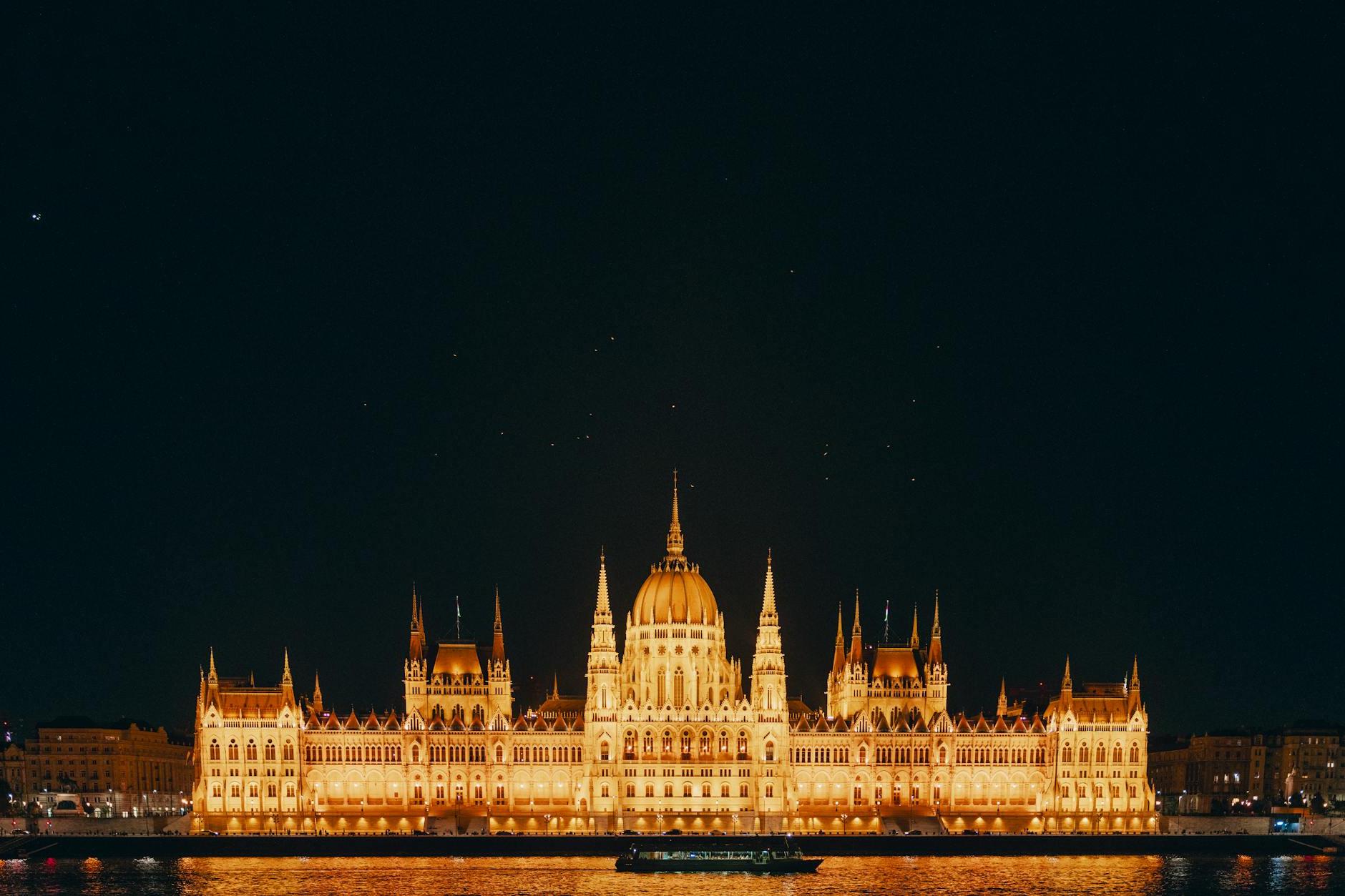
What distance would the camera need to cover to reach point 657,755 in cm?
13925

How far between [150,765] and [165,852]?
52.8 meters

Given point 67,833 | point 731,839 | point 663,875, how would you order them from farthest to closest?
point 67,833 → point 731,839 → point 663,875

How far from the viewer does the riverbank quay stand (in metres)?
127

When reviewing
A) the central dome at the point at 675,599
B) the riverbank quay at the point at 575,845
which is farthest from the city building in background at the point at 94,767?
the central dome at the point at 675,599

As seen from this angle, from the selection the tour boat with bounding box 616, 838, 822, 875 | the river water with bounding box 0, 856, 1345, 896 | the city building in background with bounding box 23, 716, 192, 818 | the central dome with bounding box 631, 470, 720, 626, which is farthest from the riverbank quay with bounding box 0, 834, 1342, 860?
the city building in background with bounding box 23, 716, 192, 818

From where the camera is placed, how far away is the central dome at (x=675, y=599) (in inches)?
5743

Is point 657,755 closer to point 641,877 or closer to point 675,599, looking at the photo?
point 675,599

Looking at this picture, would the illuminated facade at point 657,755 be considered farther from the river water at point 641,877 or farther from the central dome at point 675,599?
the river water at point 641,877

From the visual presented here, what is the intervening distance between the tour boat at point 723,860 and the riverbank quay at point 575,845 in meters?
4.70

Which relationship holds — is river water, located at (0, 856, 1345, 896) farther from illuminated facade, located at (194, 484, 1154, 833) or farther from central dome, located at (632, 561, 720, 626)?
central dome, located at (632, 561, 720, 626)

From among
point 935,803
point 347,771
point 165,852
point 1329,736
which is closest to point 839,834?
point 935,803

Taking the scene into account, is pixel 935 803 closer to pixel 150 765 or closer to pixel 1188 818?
pixel 1188 818

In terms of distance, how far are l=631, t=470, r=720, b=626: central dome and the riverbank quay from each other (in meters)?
19.3

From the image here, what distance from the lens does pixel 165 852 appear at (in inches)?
4973
